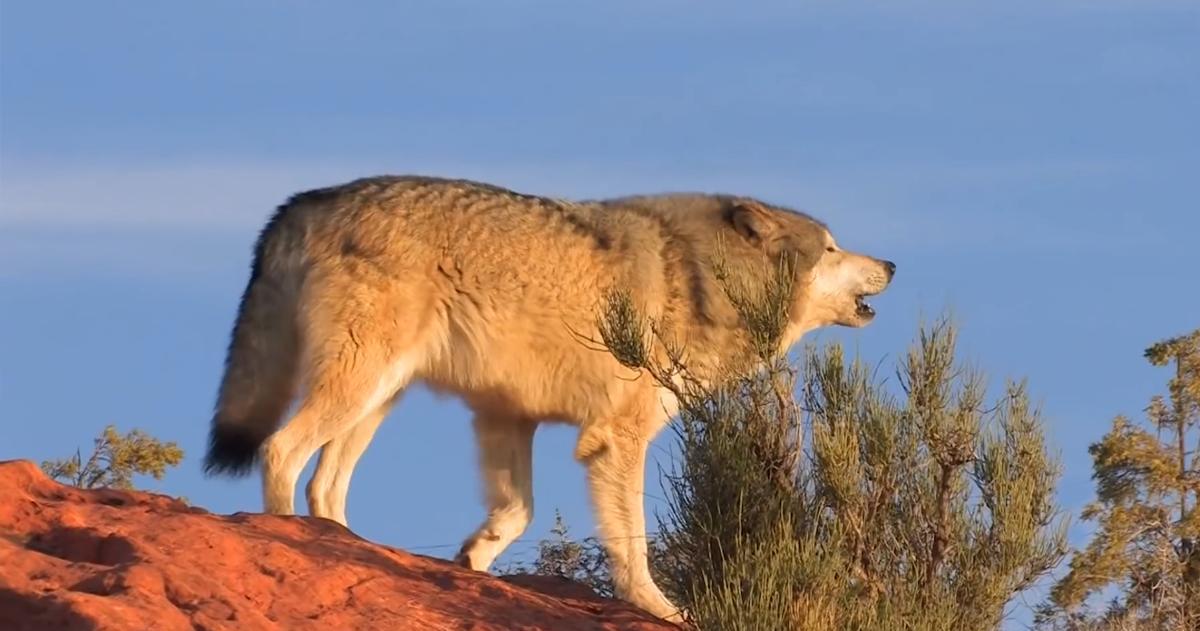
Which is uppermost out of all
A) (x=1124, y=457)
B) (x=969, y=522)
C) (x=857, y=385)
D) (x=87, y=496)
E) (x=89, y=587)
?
Result: (x=1124, y=457)

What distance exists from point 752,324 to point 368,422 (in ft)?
7.13

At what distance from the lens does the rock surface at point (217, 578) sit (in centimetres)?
701

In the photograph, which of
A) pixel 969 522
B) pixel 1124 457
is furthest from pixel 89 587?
pixel 1124 457

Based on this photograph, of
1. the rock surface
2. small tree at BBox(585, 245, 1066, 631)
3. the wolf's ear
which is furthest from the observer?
the wolf's ear

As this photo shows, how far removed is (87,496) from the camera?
8.48 metres

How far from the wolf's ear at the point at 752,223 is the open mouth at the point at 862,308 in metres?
0.73

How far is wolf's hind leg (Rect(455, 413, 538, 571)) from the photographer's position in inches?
405

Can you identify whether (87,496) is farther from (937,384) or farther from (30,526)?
(937,384)

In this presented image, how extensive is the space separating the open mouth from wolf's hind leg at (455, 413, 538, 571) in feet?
7.92

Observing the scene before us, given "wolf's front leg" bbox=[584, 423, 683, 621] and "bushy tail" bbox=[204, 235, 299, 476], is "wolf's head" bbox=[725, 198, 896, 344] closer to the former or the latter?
"wolf's front leg" bbox=[584, 423, 683, 621]

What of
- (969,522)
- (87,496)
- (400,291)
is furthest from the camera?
(400,291)

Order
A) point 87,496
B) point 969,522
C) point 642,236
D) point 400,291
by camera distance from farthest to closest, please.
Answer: point 642,236 < point 400,291 < point 969,522 < point 87,496

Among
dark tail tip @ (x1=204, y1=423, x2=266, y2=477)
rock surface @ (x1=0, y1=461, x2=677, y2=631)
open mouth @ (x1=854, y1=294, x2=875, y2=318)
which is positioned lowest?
rock surface @ (x1=0, y1=461, x2=677, y2=631)

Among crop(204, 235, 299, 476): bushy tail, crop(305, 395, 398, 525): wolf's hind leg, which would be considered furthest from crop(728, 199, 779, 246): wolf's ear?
crop(204, 235, 299, 476): bushy tail
